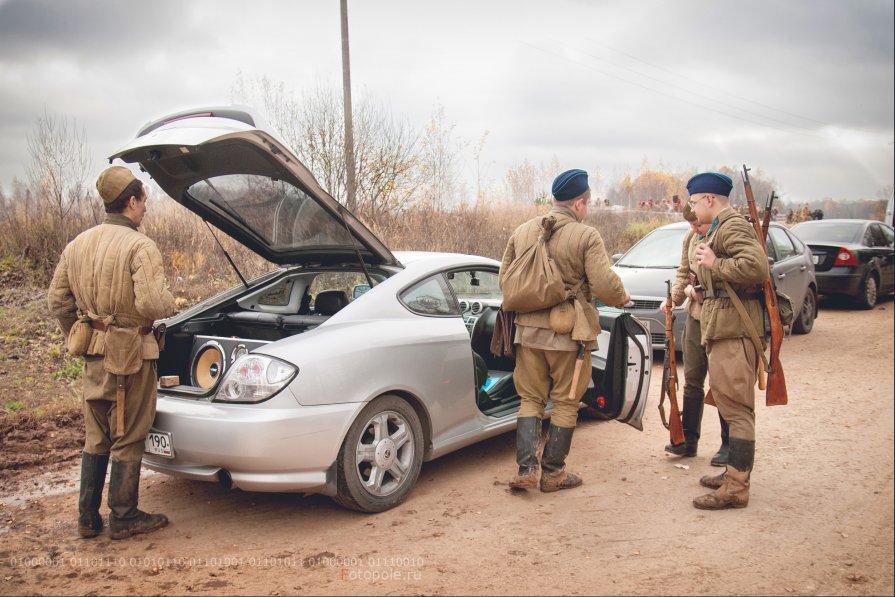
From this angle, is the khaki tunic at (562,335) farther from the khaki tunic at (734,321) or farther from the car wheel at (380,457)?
the car wheel at (380,457)

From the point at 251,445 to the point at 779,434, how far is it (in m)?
4.12

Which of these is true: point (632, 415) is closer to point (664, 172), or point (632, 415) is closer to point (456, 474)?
point (456, 474)

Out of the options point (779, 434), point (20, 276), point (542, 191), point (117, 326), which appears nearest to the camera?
point (117, 326)

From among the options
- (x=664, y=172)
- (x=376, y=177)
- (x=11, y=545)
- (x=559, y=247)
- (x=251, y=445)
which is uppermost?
(x=664, y=172)

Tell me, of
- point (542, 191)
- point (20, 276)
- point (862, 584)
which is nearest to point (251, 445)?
point (862, 584)

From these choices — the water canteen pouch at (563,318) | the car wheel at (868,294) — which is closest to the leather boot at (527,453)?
the water canteen pouch at (563,318)

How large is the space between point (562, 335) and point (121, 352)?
8.22ft

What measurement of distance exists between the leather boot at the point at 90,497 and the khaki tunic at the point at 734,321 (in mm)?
3590

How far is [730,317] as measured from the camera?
167 inches

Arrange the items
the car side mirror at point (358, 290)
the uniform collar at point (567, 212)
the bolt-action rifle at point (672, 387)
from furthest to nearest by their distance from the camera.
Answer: the bolt-action rifle at point (672, 387)
the car side mirror at point (358, 290)
the uniform collar at point (567, 212)

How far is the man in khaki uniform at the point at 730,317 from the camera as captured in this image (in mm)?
4117

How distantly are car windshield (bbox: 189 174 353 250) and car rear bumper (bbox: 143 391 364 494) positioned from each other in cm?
134

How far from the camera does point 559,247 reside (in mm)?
4324

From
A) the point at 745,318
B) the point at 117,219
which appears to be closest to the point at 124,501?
the point at 117,219
